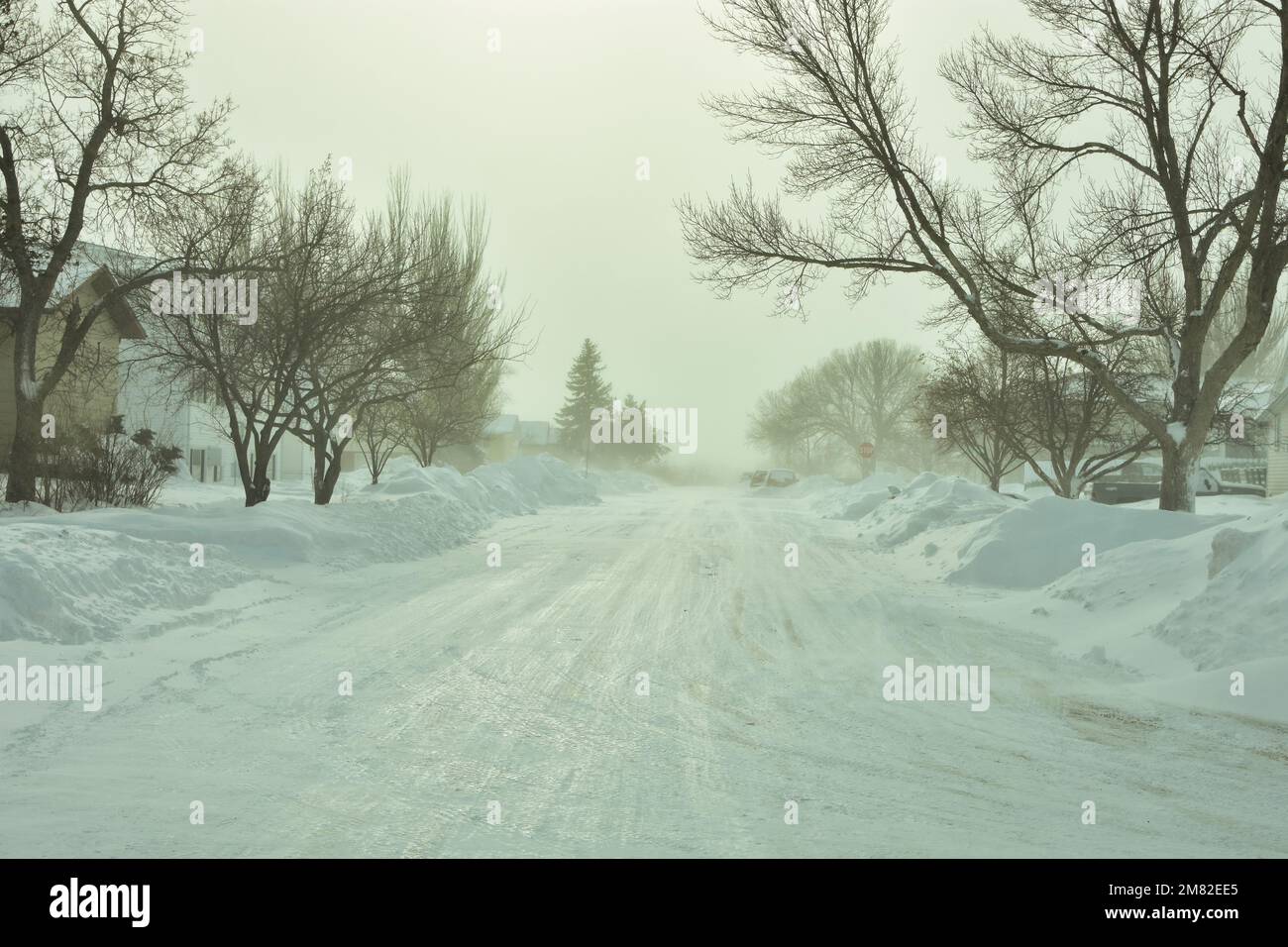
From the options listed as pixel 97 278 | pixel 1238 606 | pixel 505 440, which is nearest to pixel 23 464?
pixel 97 278

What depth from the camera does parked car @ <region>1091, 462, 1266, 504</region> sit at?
3494 cm

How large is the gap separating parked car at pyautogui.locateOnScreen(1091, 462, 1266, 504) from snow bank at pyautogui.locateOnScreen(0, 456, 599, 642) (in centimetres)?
2454

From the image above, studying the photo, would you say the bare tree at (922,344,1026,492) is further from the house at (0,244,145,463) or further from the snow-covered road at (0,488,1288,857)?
the house at (0,244,145,463)

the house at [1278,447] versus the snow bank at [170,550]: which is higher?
the house at [1278,447]

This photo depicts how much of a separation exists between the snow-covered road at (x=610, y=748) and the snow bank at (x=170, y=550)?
0.50m

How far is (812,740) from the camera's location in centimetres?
589

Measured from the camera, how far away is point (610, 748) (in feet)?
18.5

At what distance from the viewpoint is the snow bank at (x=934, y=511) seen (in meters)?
19.0

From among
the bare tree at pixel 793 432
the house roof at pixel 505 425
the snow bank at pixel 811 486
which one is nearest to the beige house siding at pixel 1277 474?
the snow bank at pixel 811 486

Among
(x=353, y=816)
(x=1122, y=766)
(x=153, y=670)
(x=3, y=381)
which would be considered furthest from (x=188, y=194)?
(x=1122, y=766)

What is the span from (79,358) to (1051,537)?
21941mm

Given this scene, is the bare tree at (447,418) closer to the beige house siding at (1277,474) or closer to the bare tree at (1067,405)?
the bare tree at (1067,405)

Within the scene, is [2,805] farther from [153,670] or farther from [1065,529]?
[1065,529]

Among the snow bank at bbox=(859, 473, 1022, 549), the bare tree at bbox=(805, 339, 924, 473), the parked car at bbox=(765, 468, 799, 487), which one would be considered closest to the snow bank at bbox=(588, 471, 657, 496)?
the parked car at bbox=(765, 468, 799, 487)
